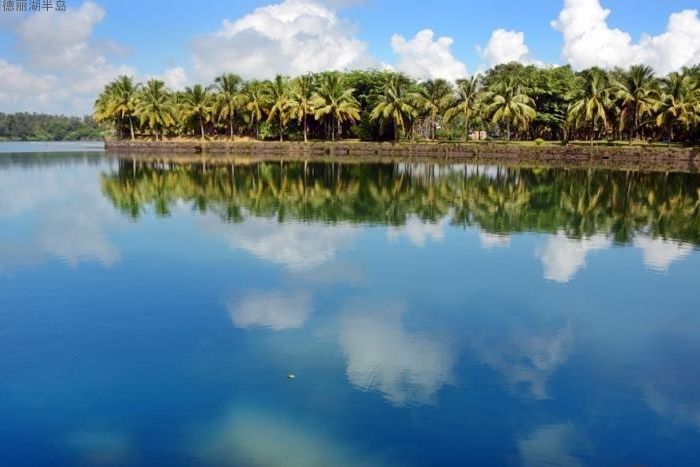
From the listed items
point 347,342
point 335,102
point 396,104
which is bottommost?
point 347,342

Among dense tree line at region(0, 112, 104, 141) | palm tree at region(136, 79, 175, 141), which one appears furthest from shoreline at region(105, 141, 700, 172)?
dense tree line at region(0, 112, 104, 141)

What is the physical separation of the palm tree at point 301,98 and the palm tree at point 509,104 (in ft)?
63.1

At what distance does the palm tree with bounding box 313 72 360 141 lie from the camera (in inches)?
2498

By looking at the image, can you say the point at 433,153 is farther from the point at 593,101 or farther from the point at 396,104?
the point at 593,101

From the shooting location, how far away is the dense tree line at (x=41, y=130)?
16550cm

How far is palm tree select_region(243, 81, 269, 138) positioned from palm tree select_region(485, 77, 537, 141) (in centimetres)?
2551

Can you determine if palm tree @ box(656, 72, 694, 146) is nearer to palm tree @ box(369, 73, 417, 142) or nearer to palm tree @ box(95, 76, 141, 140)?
palm tree @ box(369, 73, 417, 142)

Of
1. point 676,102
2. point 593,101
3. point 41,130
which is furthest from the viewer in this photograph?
point 41,130

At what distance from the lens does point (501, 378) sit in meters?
8.73

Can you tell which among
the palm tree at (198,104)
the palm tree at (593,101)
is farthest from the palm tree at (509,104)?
the palm tree at (198,104)

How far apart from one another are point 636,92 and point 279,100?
36.1 metres

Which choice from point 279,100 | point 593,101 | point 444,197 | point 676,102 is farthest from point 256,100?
point 444,197

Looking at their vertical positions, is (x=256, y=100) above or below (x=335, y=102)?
above

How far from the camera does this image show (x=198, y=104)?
231 feet
